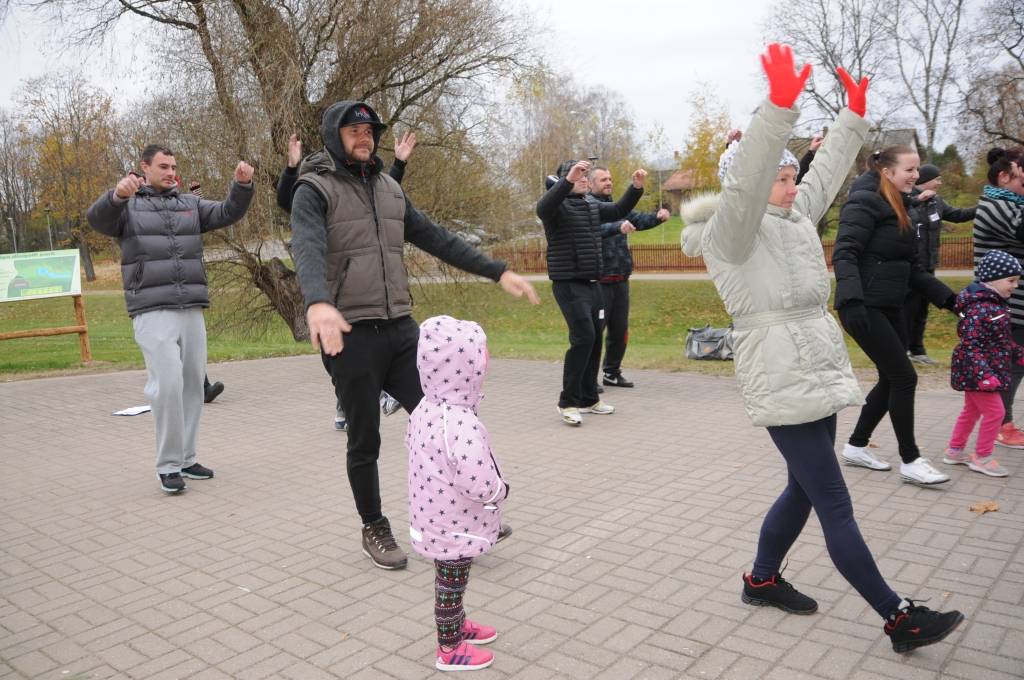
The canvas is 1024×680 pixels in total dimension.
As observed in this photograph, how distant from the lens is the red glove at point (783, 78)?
283 centimetres

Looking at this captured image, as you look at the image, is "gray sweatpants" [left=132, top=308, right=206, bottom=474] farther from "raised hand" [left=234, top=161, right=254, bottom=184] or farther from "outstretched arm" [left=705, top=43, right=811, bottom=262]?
"outstretched arm" [left=705, top=43, right=811, bottom=262]

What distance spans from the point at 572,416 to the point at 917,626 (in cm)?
427

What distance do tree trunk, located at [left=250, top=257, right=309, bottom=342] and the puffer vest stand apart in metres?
14.3

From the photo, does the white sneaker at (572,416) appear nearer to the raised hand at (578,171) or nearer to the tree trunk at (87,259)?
the raised hand at (578,171)

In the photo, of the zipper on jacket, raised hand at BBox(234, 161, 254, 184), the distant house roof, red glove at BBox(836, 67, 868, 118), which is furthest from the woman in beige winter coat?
the distant house roof

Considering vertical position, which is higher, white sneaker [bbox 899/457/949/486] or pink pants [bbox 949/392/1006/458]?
pink pants [bbox 949/392/1006/458]

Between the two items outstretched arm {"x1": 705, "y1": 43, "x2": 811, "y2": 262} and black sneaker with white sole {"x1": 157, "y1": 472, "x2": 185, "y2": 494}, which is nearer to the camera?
outstretched arm {"x1": 705, "y1": 43, "x2": 811, "y2": 262}

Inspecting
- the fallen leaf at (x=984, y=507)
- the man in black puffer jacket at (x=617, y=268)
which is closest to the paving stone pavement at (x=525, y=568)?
the fallen leaf at (x=984, y=507)

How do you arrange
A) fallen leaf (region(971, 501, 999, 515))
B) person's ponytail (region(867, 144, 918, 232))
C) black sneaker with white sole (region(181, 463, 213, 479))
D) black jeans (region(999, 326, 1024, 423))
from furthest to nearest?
black sneaker with white sole (region(181, 463, 213, 479))
black jeans (region(999, 326, 1024, 423))
person's ponytail (region(867, 144, 918, 232))
fallen leaf (region(971, 501, 999, 515))

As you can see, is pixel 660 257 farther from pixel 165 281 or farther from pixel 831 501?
pixel 831 501

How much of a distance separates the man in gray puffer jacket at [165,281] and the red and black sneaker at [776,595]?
3745 millimetres

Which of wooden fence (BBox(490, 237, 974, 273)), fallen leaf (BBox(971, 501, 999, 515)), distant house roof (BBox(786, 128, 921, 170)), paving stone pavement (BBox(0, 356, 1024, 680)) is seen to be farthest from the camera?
distant house roof (BBox(786, 128, 921, 170))

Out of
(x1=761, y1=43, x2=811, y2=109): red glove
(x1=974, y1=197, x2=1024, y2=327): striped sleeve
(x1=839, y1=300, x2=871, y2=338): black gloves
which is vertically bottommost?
(x1=839, y1=300, x2=871, y2=338): black gloves

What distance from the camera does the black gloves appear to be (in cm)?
501
